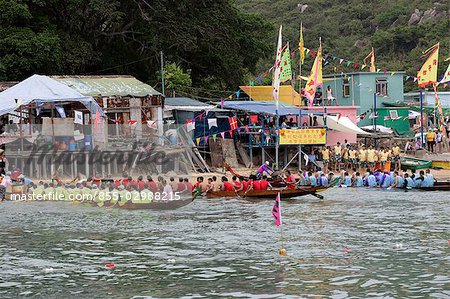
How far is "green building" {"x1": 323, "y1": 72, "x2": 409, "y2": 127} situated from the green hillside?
19076mm

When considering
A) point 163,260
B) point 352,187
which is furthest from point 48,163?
point 163,260

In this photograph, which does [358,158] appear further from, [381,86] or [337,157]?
[381,86]

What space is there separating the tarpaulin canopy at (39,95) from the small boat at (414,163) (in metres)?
17.1

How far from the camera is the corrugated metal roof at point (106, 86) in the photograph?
43.8m

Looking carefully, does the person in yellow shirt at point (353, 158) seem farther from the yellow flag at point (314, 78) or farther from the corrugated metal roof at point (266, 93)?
the corrugated metal roof at point (266, 93)

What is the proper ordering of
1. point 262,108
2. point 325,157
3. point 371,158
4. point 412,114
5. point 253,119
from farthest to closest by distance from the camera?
point 412,114, point 253,119, point 371,158, point 262,108, point 325,157

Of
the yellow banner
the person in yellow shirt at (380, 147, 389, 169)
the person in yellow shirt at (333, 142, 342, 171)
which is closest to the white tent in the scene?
the person in yellow shirt at (380, 147, 389, 169)

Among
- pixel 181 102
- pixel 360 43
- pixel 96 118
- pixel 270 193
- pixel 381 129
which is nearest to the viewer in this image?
pixel 270 193

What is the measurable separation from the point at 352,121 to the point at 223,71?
9.17 meters

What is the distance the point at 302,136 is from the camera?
44.9 metres

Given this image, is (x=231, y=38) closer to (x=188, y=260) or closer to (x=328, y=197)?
(x=328, y=197)

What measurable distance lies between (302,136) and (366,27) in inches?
2503

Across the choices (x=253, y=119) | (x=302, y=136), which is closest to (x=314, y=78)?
(x=302, y=136)

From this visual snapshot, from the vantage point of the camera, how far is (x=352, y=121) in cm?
5400
